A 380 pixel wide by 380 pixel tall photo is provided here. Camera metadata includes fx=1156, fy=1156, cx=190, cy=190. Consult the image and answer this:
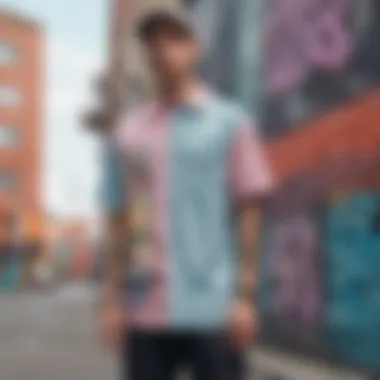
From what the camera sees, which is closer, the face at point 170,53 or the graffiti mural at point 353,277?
the face at point 170,53

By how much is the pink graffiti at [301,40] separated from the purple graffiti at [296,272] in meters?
0.94

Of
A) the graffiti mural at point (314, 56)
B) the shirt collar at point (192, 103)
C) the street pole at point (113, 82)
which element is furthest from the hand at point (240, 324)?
the street pole at point (113, 82)

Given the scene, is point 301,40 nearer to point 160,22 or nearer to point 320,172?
point 320,172

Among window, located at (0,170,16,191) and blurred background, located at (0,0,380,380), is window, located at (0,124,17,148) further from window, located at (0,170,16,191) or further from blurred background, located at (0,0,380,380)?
blurred background, located at (0,0,380,380)

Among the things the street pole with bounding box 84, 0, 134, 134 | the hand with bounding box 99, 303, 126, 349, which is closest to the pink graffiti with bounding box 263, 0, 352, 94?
the hand with bounding box 99, 303, 126, 349

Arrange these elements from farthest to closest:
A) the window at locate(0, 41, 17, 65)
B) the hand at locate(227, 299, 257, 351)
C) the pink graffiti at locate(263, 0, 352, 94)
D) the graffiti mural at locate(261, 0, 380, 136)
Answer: the window at locate(0, 41, 17, 65) → the pink graffiti at locate(263, 0, 352, 94) → the graffiti mural at locate(261, 0, 380, 136) → the hand at locate(227, 299, 257, 351)

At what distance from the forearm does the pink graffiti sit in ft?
11.9

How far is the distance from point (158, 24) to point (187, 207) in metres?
0.42

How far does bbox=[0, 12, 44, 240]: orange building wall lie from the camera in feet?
124

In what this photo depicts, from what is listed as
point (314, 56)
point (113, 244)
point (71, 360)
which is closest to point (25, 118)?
point (71, 360)

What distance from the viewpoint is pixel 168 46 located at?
258 centimetres

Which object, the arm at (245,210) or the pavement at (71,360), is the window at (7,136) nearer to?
the pavement at (71,360)

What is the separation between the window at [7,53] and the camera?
37375 mm

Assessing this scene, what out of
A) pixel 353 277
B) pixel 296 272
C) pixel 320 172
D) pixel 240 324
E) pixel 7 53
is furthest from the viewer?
pixel 7 53
